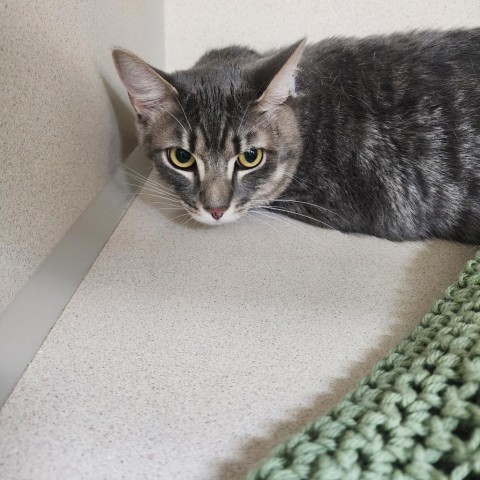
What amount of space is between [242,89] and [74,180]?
448mm

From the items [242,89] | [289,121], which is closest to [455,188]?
[289,121]

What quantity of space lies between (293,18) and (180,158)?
0.79 m

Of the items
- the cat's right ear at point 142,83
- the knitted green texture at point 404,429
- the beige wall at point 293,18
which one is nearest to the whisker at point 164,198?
the cat's right ear at point 142,83

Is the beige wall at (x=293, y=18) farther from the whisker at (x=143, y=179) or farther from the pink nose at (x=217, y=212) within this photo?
the pink nose at (x=217, y=212)

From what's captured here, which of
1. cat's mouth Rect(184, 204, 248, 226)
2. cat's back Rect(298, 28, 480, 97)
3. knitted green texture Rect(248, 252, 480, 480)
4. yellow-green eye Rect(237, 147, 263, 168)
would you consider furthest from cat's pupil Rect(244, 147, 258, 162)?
knitted green texture Rect(248, 252, 480, 480)

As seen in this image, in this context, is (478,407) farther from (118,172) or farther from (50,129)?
(118,172)

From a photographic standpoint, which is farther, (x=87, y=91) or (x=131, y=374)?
(x=87, y=91)

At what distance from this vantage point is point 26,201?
0.94 m

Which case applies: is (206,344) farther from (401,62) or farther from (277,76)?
(401,62)

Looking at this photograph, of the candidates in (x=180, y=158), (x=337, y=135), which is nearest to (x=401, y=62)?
(x=337, y=135)

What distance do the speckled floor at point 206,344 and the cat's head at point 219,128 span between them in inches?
5.1

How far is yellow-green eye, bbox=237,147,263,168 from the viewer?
115 cm

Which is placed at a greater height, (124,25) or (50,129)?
(124,25)

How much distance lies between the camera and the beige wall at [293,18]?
161cm
